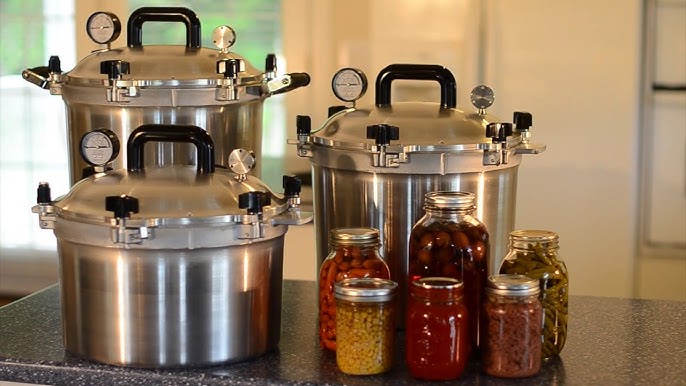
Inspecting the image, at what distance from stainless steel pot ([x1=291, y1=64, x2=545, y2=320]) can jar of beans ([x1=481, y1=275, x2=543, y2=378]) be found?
0.23 meters

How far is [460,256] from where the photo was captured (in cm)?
143

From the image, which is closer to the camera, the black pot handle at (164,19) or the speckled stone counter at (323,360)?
the speckled stone counter at (323,360)

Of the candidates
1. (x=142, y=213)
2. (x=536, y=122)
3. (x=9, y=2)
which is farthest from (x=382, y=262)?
(x=9, y=2)

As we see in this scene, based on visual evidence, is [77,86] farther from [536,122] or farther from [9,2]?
[9,2]

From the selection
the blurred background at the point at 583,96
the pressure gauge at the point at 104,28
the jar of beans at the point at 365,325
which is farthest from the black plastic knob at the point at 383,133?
the blurred background at the point at 583,96

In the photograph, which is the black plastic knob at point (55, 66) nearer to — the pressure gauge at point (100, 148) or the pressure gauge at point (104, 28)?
the pressure gauge at point (104, 28)

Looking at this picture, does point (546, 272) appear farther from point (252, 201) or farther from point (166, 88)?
point (166, 88)

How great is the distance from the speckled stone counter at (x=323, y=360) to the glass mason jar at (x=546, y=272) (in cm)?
4

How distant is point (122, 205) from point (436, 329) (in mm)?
429

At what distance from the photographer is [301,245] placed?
3773 millimetres

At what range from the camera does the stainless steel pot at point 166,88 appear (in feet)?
5.84

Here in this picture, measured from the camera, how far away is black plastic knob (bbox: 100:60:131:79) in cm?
175

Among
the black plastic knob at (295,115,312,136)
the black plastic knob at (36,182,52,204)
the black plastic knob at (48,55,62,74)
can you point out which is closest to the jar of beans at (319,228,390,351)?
the black plastic knob at (295,115,312,136)

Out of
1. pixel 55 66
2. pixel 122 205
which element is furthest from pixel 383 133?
pixel 55 66
